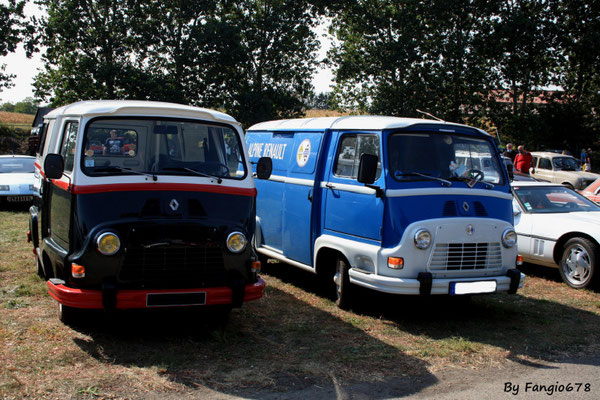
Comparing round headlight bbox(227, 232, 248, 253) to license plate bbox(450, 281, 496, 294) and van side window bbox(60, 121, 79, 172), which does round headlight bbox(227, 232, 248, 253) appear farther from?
license plate bbox(450, 281, 496, 294)

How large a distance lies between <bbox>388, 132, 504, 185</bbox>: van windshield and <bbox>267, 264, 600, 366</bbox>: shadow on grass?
1.69m

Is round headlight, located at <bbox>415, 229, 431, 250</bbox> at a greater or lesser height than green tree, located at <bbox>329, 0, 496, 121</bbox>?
lesser

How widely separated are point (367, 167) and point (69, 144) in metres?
3.21

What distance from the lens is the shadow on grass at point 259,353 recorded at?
16.1 ft

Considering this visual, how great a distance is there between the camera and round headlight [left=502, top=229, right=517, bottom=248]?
6977mm

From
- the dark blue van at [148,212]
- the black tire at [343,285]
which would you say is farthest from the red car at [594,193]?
the dark blue van at [148,212]

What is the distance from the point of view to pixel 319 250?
25.2 feet

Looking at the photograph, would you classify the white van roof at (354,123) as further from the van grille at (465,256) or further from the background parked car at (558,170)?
the background parked car at (558,170)

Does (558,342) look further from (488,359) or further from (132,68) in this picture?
(132,68)

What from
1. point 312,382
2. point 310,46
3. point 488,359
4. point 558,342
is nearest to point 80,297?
point 312,382

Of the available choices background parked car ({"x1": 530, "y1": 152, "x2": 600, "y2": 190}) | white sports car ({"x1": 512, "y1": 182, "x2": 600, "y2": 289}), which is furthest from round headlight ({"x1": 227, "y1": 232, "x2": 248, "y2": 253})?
background parked car ({"x1": 530, "y1": 152, "x2": 600, "y2": 190})

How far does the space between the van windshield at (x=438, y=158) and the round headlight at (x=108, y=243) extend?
3.16m

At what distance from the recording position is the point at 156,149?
598 cm

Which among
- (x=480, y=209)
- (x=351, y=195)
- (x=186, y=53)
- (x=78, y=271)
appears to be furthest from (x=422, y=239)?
(x=186, y=53)
